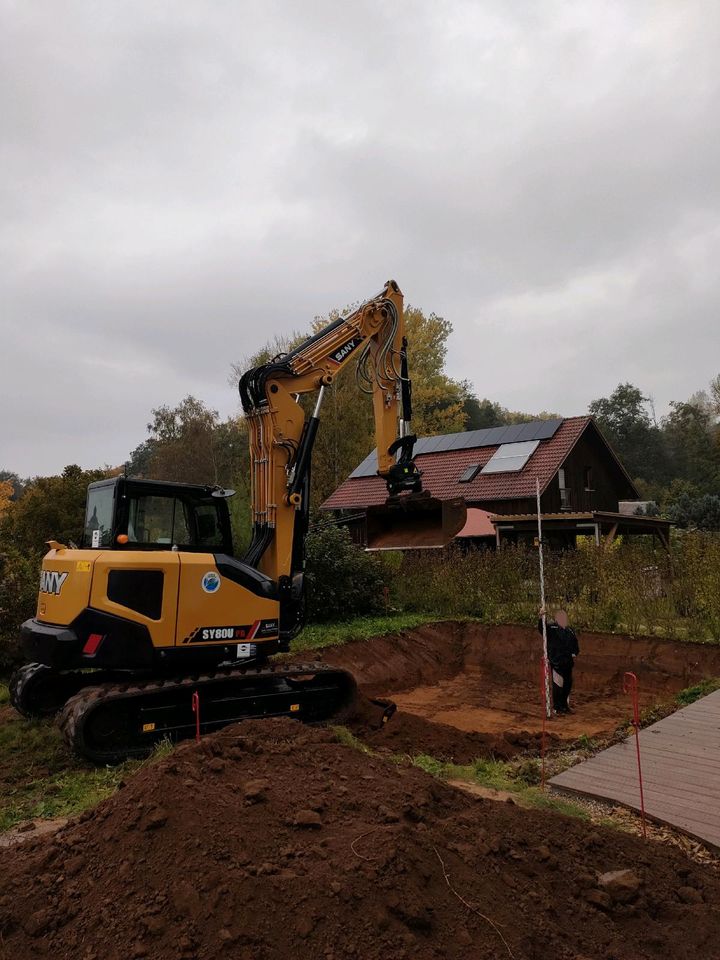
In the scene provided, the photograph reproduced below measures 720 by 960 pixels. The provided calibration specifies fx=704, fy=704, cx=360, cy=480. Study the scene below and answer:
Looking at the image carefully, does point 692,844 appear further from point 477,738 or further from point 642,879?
point 477,738

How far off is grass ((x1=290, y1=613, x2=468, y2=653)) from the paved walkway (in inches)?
227

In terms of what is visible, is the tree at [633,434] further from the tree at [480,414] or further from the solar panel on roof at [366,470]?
the solar panel on roof at [366,470]

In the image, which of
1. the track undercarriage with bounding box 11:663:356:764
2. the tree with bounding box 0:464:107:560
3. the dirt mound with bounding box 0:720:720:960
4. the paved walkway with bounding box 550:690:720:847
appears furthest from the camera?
the tree with bounding box 0:464:107:560

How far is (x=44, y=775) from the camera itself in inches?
248

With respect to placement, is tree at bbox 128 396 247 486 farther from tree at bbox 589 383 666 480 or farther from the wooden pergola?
tree at bbox 589 383 666 480

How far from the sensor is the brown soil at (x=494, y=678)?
324 inches

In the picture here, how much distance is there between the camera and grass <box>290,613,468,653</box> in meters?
11.6

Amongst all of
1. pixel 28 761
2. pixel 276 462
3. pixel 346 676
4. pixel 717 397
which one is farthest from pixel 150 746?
pixel 717 397

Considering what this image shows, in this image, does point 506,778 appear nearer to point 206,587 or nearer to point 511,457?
point 206,587

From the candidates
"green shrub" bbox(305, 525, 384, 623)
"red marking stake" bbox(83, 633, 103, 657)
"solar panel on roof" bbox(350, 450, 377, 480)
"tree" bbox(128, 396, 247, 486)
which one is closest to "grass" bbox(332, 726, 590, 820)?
"red marking stake" bbox(83, 633, 103, 657)

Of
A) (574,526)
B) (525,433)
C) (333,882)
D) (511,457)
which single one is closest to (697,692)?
(333,882)

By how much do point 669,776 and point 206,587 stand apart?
4428 mm

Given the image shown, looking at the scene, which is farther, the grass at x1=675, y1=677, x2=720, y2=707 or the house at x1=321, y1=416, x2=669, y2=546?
the house at x1=321, y1=416, x2=669, y2=546

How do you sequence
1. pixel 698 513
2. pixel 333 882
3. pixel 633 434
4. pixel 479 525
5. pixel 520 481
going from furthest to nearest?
pixel 633 434 < pixel 698 513 < pixel 520 481 < pixel 479 525 < pixel 333 882
